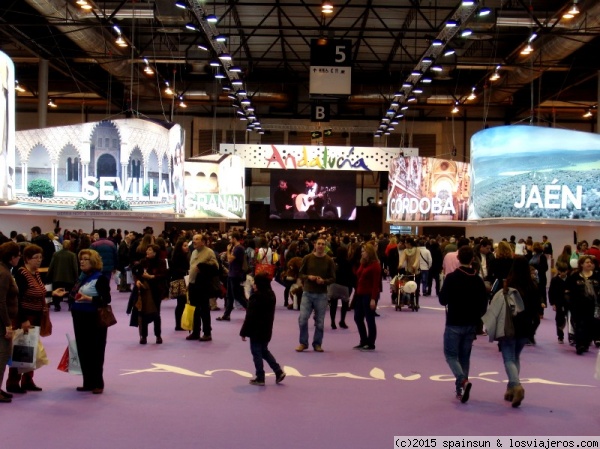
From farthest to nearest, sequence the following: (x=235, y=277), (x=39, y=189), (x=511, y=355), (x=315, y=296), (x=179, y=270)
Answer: (x=39, y=189)
(x=235, y=277)
(x=179, y=270)
(x=315, y=296)
(x=511, y=355)

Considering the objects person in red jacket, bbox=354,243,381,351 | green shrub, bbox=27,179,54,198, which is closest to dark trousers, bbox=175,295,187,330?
person in red jacket, bbox=354,243,381,351

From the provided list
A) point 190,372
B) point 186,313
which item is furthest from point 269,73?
point 190,372

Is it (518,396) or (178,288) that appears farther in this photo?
(178,288)

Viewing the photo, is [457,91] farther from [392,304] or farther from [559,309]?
[559,309]

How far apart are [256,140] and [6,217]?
23.2 m

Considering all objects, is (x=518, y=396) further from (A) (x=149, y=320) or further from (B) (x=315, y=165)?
(B) (x=315, y=165)

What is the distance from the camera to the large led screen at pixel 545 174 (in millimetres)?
18312

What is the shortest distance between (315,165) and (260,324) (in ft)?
69.2

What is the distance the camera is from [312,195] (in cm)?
3831

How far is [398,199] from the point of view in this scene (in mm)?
24703

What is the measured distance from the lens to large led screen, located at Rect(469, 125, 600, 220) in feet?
60.1

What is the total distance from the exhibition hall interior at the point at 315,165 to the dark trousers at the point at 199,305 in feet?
1.43

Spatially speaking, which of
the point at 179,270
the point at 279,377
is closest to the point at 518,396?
the point at 279,377

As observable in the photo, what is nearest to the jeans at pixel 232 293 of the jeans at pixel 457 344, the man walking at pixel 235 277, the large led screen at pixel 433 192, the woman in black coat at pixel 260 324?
the man walking at pixel 235 277
